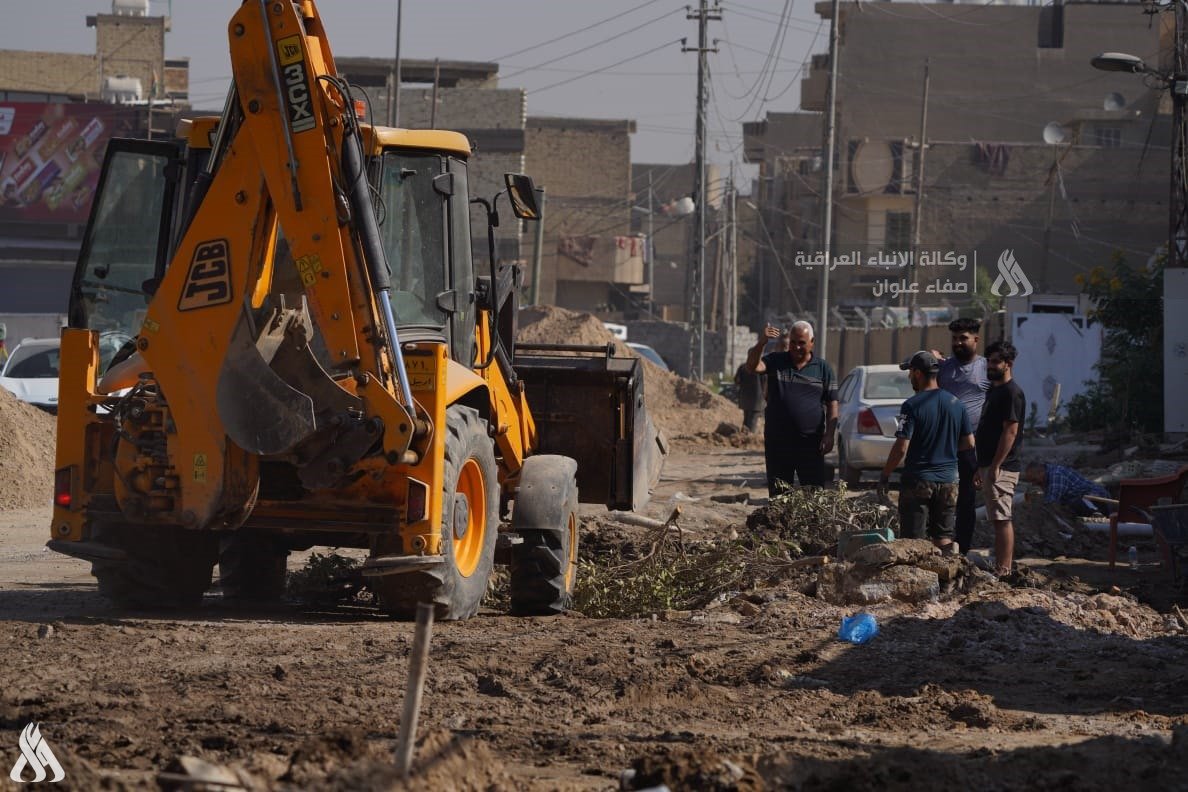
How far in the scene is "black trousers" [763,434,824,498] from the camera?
11719 millimetres

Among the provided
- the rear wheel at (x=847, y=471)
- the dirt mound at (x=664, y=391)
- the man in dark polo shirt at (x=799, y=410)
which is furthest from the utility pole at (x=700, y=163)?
the man in dark polo shirt at (x=799, y=410)

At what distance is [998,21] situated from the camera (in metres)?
64.5

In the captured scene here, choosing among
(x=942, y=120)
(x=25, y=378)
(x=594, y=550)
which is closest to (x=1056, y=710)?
(x=594, y=550)

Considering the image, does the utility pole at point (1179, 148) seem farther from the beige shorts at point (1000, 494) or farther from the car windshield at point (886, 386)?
the beige shorts at point (1000, 494)

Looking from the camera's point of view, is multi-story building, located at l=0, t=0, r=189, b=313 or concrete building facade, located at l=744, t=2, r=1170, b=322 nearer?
multi-story building, located at l=0, t=0, r=189, b=313

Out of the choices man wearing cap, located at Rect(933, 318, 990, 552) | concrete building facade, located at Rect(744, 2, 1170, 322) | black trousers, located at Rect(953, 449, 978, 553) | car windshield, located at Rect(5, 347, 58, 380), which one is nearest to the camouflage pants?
black trousers, located at Rect(953, 449, 978, 553)

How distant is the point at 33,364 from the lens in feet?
71.6

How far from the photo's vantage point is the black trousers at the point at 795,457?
1172 cm

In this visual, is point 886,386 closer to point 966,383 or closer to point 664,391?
point 966,383

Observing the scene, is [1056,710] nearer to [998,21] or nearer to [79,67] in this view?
[998,21]

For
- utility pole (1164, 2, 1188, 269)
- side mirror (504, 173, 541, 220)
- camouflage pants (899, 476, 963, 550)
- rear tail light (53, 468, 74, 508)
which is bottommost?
camouflage pants (899, 476, 963, 550)

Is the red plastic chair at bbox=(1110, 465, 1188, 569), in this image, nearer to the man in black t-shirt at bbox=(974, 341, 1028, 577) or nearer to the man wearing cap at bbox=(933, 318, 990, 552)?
the man wearing cap at bbox=(933, 318, 990, 552)

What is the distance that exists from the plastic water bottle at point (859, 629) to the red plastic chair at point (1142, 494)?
14.7 ft

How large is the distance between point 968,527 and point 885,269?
42.2 metres
